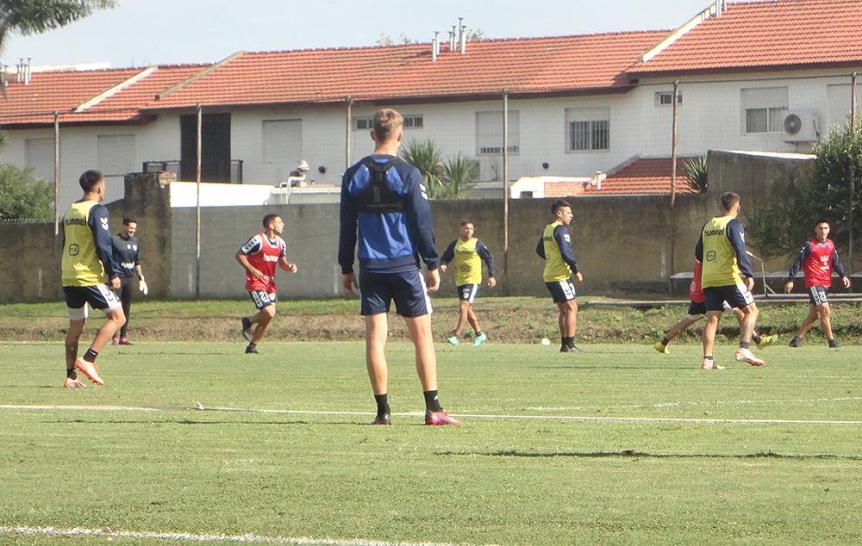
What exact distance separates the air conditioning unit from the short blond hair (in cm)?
3170

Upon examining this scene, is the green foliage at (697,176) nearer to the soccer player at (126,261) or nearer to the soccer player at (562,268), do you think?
the soccer player at (562,268)

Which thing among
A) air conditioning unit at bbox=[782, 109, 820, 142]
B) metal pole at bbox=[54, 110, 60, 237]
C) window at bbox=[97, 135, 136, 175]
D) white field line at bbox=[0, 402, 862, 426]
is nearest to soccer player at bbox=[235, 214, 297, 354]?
white field line at bbox=[0, 402, 862, 426]

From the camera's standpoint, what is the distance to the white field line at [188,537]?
6.06 meters

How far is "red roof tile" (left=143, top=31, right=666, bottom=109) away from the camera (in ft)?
157

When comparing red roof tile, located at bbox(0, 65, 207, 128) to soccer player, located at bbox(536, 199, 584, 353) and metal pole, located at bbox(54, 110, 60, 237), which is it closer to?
metal pole, located at bbox(54, 110, 60, 237)

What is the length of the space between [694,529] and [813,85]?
36993mm

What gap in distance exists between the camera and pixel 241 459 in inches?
333

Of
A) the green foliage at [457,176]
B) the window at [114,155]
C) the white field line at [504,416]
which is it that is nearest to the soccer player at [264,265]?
the white field line at [504,416]

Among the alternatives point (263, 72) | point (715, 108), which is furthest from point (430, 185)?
point (263, 72)

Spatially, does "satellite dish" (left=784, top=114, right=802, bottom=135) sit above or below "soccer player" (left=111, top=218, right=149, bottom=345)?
above

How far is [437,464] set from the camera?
8.20 m

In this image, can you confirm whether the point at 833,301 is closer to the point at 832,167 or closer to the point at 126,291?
the point at 832,167

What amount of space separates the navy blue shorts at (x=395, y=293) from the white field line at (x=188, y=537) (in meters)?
4.13

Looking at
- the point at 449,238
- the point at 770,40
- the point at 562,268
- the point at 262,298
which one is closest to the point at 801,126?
the point at 770,40
